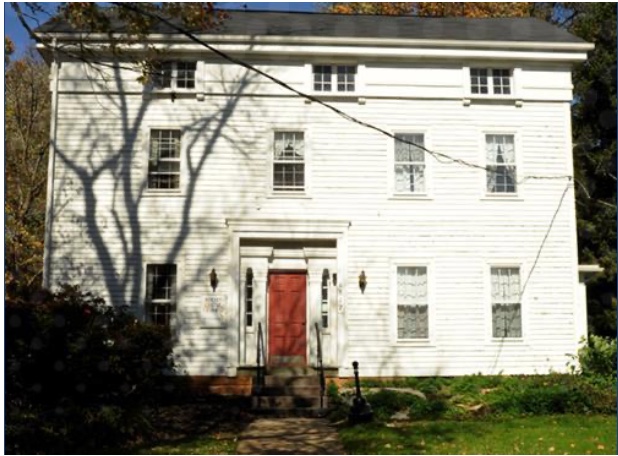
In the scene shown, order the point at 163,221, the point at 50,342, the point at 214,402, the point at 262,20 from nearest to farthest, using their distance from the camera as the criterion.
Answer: the point at 50,342 → the point at 214,402 → the point at 163,221 → the point at 262,20

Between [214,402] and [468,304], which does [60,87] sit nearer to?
[214,402]

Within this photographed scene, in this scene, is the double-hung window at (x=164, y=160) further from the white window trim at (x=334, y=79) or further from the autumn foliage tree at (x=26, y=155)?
the autumn foliage tree at (x=26, y=155)

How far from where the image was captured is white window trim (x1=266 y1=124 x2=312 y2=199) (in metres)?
13.7

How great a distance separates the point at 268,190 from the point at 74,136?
3.97 m

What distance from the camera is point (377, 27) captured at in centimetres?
1484

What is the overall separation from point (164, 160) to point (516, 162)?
279 inches

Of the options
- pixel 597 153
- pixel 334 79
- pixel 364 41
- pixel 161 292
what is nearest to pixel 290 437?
pixel 161 292

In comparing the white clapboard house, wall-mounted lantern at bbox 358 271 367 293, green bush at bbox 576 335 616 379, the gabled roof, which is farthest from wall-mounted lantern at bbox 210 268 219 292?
green bush at bbox 576 335 616 379

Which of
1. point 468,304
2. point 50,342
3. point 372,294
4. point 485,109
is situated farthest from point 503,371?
point 50,342

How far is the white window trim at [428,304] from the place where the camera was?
1357cm

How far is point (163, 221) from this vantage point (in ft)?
44.6

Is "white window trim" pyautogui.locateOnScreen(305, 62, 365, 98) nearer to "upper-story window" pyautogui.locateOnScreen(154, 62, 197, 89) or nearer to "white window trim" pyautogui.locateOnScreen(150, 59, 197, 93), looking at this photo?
"white window trim" pyautogui.locateOnScreen(150, 59, 197, 93)

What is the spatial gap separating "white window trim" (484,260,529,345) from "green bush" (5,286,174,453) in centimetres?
733

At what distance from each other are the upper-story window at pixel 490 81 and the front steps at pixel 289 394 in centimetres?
675
